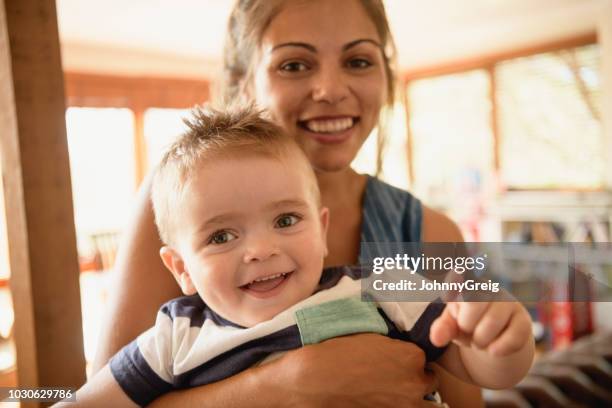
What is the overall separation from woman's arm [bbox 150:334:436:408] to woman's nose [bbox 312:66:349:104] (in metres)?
0.48

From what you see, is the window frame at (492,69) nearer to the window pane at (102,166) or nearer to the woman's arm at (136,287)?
the window pane at (102,166)

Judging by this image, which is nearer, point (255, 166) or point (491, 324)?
point (491, 324)

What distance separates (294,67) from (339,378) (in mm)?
610

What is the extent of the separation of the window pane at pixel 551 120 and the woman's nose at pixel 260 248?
15.1ft

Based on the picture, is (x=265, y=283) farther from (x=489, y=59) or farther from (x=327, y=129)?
(x=489, y=59)

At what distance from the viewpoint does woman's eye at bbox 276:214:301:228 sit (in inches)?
30.4

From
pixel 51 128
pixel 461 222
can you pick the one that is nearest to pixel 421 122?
pixel 461 222

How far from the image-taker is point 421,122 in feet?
19.8

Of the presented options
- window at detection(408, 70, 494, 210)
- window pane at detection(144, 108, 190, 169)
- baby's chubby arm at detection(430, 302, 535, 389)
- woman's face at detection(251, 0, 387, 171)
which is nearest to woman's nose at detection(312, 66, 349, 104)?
woman's face at detection(251, 0, 387, 171)

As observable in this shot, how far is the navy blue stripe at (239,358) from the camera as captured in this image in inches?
29.8

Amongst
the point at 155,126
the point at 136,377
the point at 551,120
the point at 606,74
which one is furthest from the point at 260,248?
the point at 155,126

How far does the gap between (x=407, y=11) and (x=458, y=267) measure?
13.0 feet

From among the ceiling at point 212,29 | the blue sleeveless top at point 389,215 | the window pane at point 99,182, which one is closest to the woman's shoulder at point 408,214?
the blue sleeveless top at point 389,215

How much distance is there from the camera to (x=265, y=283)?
76 centimetres
